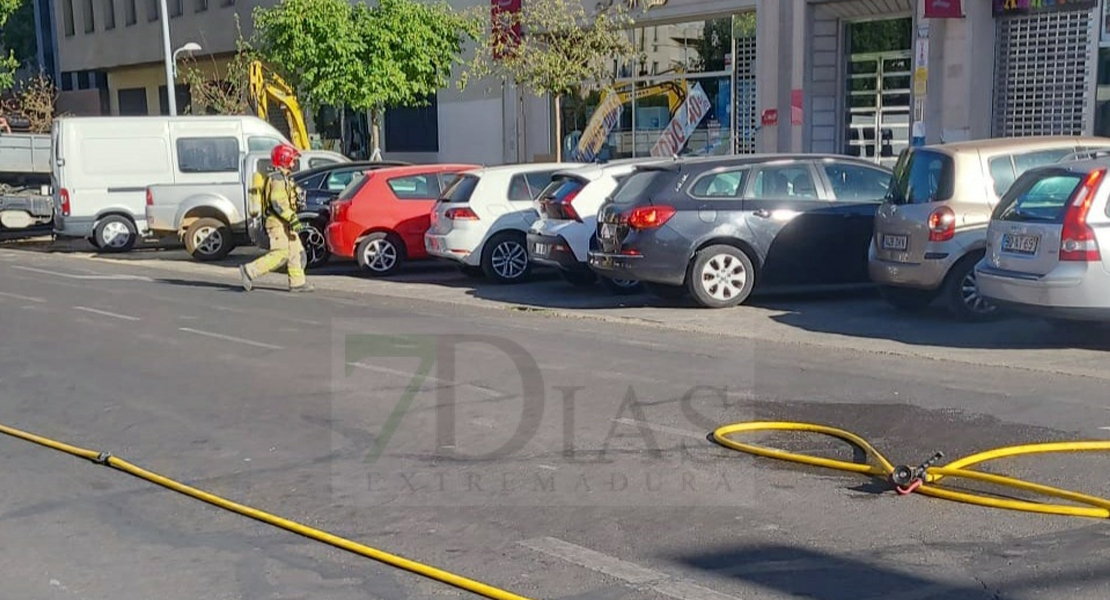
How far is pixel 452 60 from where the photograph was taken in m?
29.5

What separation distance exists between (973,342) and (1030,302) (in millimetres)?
992

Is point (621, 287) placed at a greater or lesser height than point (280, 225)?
lesser

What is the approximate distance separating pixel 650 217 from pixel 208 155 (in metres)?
12.2

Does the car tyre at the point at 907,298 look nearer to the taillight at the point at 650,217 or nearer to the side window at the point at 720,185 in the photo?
the side window at the point at 720,185

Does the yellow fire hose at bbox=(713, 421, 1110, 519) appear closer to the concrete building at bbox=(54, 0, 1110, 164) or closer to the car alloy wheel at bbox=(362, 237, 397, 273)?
the car alloy wheel at bbox=(362, 237, 397, 273)

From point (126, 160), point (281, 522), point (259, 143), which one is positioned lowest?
point (281, 522)

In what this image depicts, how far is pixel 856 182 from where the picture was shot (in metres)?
13.2

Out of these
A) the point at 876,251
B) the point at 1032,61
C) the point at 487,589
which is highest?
the point at 1032,61

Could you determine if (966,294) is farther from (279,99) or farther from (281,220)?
(279,99)

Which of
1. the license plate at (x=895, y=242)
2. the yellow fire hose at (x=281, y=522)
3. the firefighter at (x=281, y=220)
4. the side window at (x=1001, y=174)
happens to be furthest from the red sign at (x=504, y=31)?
the yellow fire hose at (x=281, y=522)

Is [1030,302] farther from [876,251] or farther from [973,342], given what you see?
[876,251]

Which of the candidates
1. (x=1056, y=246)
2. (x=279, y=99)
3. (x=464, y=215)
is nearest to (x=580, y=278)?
(x=464, y=215)

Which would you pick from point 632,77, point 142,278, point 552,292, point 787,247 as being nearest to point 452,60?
point 632,77

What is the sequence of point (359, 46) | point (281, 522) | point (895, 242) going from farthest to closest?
point (359, 46)
point (895, 242)
point (281, 522)
